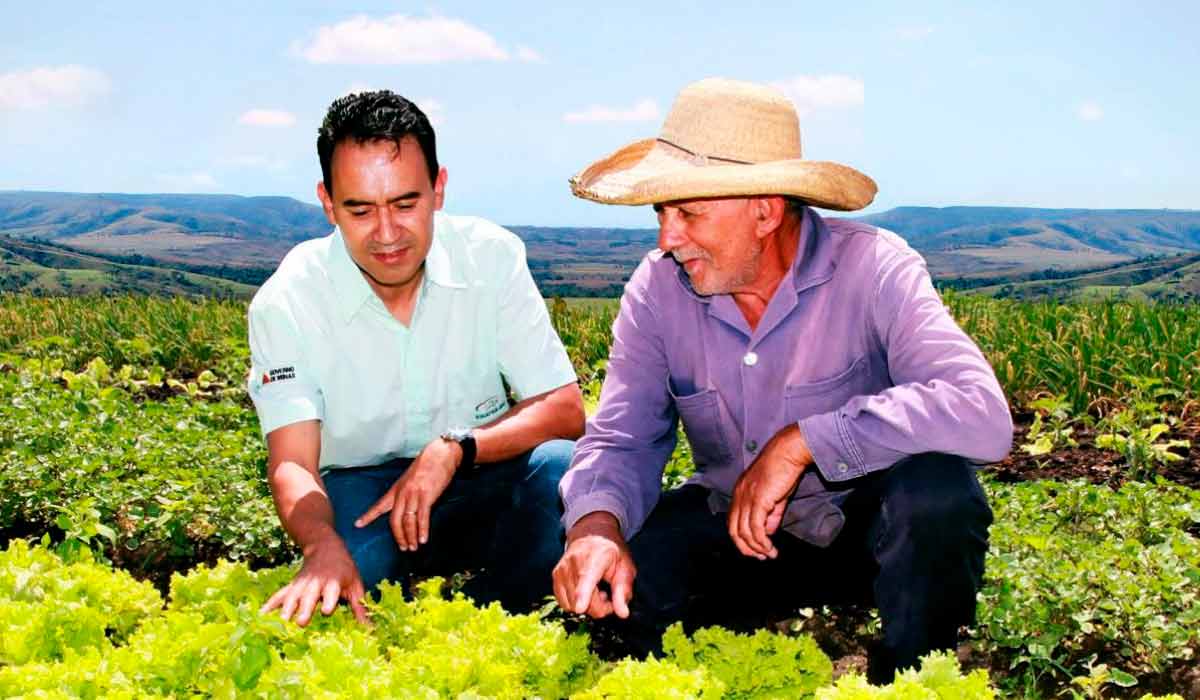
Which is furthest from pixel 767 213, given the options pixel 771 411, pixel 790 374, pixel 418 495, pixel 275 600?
pixel 275 600

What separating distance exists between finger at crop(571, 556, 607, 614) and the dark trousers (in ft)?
1.38

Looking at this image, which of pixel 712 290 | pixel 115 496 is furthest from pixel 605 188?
pixel 115 496

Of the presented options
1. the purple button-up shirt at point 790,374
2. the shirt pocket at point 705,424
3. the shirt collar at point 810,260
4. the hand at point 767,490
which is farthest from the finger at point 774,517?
the shirt collar at point 810,260

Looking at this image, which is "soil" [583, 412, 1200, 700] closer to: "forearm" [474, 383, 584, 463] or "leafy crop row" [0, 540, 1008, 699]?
"leafy crop row" [0, 540, 1008, 699]

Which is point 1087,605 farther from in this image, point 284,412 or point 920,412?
point 284,412

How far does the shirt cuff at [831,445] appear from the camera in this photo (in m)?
2.73

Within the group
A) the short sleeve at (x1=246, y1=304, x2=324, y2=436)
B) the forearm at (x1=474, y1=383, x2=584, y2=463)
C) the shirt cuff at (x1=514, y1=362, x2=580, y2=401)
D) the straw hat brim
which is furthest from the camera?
the shirt cuff at (x1=514, y1=362, x2=580, y2=401)

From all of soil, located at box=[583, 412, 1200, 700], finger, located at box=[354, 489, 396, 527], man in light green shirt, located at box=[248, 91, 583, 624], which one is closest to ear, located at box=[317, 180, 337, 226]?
man in light green shirt, located at box=[248, 91, 583, 624]

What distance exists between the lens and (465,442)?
3256mm

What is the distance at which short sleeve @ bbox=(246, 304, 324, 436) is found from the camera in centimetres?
323

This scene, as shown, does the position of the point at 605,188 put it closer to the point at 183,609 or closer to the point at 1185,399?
the point at 183,609

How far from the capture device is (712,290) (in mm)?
2980

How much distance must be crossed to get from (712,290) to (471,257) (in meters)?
1.04

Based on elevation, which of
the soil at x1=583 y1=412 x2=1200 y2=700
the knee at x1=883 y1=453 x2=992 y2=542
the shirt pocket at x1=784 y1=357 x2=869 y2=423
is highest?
the shirt pocket at x1=784 y1=357 x2=869 y2=423
